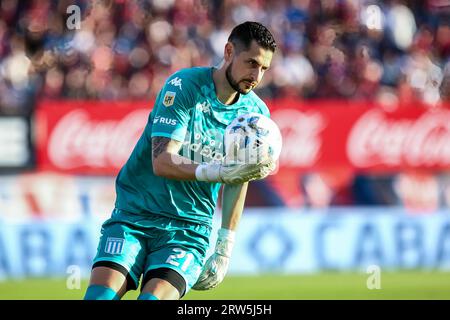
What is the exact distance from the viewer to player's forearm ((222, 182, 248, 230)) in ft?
22.9

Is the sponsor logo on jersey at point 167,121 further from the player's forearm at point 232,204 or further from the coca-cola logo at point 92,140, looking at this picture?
the coca-cola logo at point 92,140

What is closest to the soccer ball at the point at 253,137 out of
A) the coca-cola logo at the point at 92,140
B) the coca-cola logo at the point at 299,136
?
the coca-cola logo at the point at 92,140

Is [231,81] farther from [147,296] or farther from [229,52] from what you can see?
[147,296]

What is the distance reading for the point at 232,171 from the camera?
19.9ft

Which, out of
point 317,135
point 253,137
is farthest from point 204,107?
point 317,135

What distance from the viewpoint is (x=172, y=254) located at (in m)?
6.33

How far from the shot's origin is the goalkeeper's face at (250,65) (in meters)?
6.39

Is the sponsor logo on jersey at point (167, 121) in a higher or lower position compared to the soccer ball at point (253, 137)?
higher

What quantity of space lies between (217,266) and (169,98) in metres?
1.29

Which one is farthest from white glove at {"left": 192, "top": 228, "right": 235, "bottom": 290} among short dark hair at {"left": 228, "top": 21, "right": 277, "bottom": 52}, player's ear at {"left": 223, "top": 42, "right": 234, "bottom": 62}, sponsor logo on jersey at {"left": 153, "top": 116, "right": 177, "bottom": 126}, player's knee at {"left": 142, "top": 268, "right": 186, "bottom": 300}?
short dark hair at {"left": 228, "top": 21, "right": 277, "bottom": 52}

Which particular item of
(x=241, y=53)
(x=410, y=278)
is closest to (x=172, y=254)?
(x=241, y=53)

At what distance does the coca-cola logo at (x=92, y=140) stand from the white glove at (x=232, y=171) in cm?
1092

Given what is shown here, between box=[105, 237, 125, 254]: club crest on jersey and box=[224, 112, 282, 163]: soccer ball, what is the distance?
0.98m
